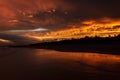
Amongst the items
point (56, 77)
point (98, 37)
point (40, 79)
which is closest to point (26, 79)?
point (40, 79)

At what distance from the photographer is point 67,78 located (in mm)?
20953

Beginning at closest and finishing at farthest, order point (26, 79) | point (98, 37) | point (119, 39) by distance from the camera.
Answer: point (26, 79) → point (119, 39) → point (98, 37)

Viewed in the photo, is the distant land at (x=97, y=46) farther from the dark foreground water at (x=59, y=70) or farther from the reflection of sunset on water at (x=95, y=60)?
the dark foreground water at (x=59, y=70)

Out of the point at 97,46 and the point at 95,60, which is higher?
the point at 97,46

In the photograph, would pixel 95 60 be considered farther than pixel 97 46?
No

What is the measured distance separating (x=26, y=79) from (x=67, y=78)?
2.72 m

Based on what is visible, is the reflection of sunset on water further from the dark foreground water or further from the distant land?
the distant land

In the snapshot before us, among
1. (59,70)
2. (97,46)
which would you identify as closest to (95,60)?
(59,70)

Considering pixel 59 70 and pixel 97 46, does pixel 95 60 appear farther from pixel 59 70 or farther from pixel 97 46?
pixel 97 46

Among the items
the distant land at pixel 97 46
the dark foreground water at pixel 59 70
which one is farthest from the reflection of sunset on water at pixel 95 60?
the distant land at pixel 97 46

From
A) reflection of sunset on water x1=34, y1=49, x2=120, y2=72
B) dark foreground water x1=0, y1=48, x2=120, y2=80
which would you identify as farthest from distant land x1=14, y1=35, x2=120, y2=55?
dark foreground water x1=0, y1=48, x2=120, y2=80

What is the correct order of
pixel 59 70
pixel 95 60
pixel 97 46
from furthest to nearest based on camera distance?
pixel 97 46, pixel 95 60, pixel 59 70

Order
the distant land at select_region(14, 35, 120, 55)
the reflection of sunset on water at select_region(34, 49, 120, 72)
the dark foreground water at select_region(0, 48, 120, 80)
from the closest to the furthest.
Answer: the dark foreground water at select_region(0, 48, 120, 80), the reflection of sunset on water at select_region(34, 49, 120, 72), the distant land at select_region(14, 35, 120, 55)

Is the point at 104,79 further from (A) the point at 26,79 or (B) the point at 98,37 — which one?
(B) the point at 98,37
